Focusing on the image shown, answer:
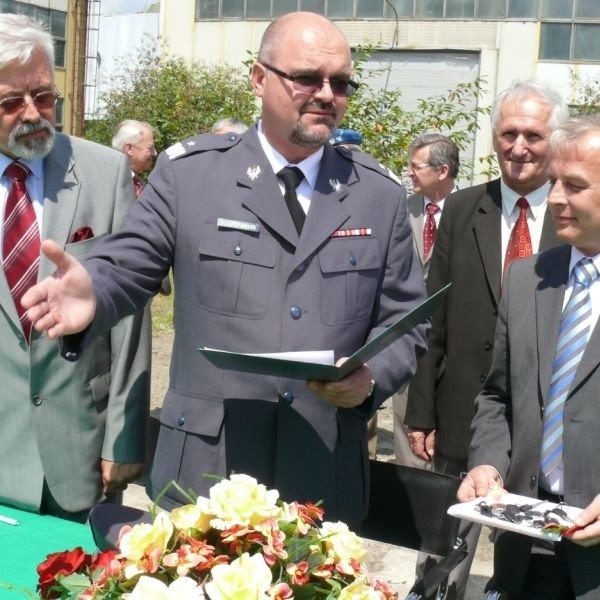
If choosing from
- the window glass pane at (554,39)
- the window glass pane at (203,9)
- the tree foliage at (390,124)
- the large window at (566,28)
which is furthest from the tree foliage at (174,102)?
the large window at (566,28)

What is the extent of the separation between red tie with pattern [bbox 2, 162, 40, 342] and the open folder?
90 cm

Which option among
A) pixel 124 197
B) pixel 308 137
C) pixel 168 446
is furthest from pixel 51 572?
pixel 124 197

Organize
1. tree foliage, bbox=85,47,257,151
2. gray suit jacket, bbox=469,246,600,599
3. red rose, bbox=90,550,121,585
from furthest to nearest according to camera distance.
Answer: tree foliage, bbox=85,47,257,151
gray suit jacket, bbox=469,246,600,599
red rose, bbox=90,550,121,585

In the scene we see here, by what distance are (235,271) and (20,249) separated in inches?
26.9

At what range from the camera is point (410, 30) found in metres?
31.2

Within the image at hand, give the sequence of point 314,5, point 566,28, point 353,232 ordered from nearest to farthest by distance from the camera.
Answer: point 353,232, point 566,28, point 314,5

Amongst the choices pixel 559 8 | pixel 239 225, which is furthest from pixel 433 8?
pixel 239 225

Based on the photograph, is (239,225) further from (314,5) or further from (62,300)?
(314,5)

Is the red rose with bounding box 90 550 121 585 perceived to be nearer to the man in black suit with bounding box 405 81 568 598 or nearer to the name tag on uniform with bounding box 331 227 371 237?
the name tag on uniform with bounding box 331 227 371 237

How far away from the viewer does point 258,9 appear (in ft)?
107

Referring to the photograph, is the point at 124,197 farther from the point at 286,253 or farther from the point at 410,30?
the point at 410,30

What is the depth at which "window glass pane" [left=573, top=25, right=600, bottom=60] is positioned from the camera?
3056 centimetres

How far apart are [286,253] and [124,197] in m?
0.66

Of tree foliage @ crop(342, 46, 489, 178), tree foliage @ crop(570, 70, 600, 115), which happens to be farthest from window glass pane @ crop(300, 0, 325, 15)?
tree foliage @ crop(342, 46, 489, 178)
